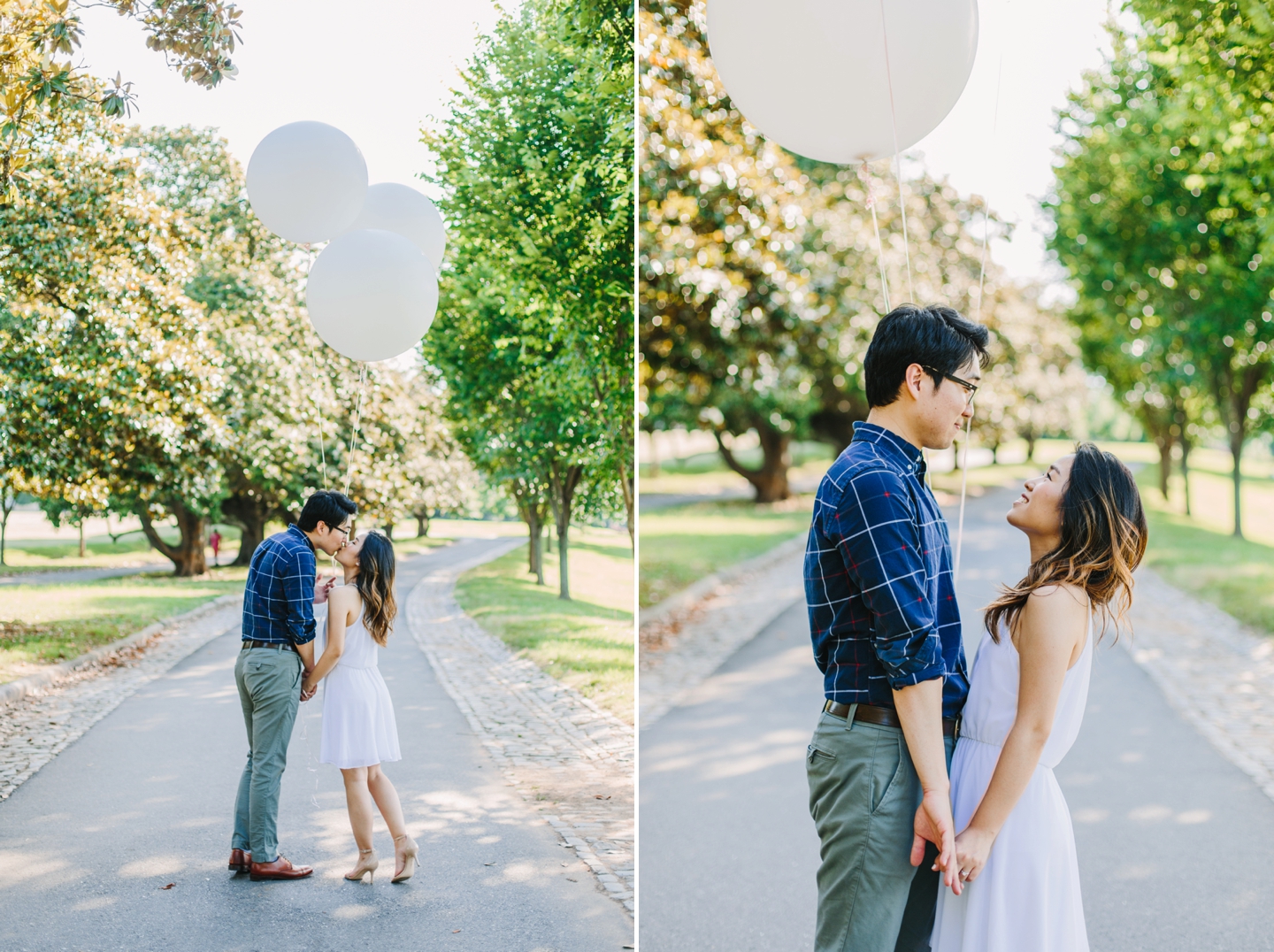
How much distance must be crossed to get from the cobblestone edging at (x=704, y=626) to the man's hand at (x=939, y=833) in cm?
399

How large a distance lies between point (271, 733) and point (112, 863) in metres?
0.75

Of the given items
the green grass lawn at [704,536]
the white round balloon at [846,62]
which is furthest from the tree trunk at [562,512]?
the green grass lawn at [704,536]

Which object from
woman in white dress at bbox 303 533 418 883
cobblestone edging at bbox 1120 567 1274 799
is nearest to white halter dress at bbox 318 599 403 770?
woman in white dress at bbox 303 533 418 883

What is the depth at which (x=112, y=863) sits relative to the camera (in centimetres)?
372

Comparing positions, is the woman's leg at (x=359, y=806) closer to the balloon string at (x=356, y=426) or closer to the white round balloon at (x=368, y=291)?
the balloon string at (x=356, y=426)

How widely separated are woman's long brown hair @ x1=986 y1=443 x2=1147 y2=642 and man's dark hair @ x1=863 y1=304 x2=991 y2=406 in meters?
0.37

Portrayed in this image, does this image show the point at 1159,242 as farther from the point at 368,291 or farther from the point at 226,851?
the point at 226,851

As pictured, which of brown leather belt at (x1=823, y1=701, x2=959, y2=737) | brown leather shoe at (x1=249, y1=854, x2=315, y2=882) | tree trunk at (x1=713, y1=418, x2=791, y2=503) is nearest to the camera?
brown leather belt at (x1=823, y1=701, x2=959, y2=737)

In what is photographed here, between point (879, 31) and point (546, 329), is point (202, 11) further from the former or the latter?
point (879, 31)

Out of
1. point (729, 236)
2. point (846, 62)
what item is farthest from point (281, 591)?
point (729, 236)

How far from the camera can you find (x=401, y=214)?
14.5 feet

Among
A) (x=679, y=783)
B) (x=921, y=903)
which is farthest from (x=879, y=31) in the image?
(x=679, y=783)

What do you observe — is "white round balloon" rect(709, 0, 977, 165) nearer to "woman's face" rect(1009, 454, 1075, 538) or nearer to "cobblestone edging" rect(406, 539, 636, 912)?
"woman's face" rect(1009, 454, 1075, 538)

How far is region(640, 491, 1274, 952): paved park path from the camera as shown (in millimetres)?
3887
